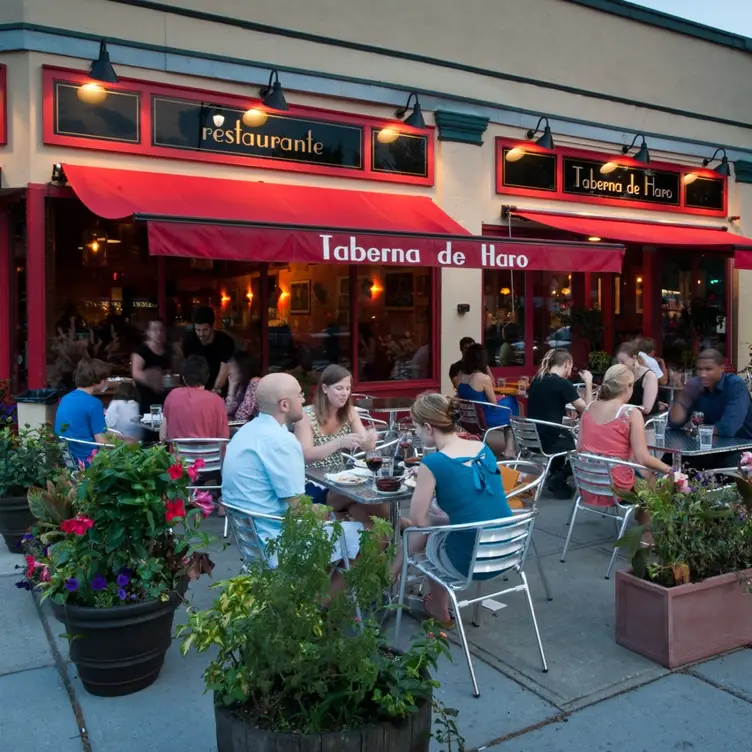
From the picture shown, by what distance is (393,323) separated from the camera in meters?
9.78

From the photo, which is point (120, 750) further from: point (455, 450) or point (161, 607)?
point (455, 450)

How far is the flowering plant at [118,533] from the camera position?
3.37 metres

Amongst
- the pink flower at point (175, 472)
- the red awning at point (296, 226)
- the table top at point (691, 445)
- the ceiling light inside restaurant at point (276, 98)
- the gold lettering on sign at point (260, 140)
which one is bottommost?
the table top at point (691, 445)

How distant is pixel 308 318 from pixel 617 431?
4692 millimetres

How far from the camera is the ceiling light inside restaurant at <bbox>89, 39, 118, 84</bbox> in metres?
7.23

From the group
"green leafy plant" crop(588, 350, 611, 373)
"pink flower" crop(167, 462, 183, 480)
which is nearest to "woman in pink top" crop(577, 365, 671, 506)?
"pink flower" crop(167, 462, 183, 480)

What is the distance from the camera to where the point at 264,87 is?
856 centimetres

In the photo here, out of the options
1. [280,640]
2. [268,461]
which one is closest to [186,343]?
[268,461]

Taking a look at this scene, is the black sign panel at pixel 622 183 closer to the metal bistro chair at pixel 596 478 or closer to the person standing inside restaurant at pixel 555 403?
the person standing inside restaurant at pixel 555 403

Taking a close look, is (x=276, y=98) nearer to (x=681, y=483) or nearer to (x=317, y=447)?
(x=317, y=447)

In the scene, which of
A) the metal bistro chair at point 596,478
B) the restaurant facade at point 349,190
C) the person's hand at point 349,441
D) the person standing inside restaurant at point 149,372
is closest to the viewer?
the person's hand at point 349,441

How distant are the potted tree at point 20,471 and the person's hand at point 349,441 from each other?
1.89 meters

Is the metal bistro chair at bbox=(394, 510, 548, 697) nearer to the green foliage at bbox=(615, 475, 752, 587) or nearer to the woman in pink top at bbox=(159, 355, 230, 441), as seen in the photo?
the green foliage at bbox=(615, 475, 752, 587)

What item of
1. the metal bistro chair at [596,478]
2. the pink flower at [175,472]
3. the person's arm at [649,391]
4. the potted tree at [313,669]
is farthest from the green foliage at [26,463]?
the person's arm at [649,391]
